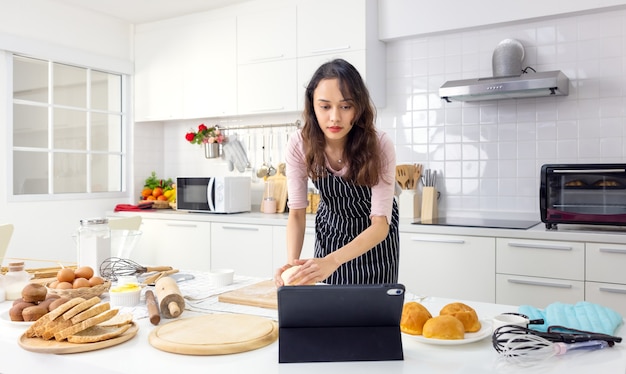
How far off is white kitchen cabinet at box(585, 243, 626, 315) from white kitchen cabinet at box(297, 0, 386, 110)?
5.59ft

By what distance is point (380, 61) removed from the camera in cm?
380

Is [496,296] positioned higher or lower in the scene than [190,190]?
lower

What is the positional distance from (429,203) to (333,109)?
2.08 meters

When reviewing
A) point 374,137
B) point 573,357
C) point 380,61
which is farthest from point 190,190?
point 573,357

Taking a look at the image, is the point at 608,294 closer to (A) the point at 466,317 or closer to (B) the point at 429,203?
(B) the point at 429,203

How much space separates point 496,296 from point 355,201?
1317 mm

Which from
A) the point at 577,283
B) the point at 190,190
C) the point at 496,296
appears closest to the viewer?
the point at 577,283

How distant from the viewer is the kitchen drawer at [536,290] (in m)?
2.73

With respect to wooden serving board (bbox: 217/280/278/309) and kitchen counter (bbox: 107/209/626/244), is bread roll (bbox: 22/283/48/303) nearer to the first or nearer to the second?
wooden serving board (bbox: 217/280/278/309)

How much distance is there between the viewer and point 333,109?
1581mm

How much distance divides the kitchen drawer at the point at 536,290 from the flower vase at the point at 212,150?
8.35ft

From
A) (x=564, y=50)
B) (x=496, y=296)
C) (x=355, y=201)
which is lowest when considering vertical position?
(x=496, y=296)

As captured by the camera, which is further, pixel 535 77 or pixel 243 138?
pixel 243 138

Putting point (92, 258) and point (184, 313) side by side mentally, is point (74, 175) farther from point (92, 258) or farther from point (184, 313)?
point (184, 313)
